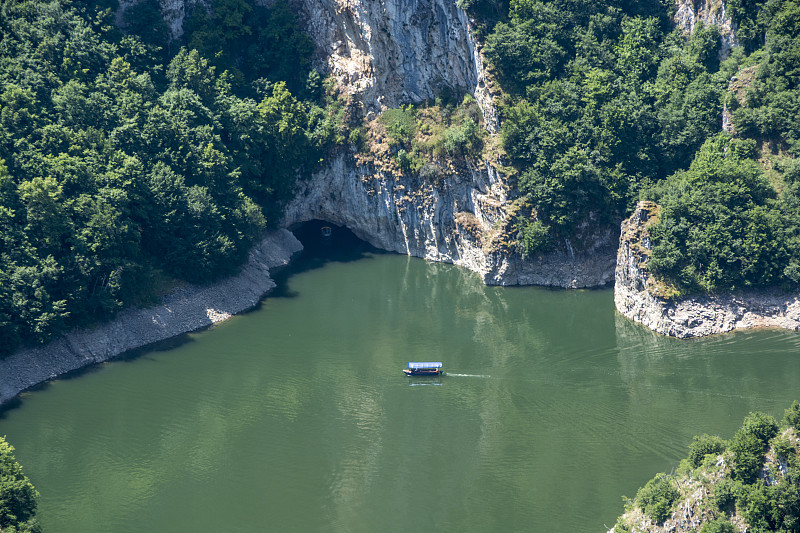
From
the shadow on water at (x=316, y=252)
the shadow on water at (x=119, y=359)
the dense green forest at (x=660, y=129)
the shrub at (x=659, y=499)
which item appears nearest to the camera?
the shrub at (x=659, y=499)

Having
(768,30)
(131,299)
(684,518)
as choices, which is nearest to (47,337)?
(131,299)

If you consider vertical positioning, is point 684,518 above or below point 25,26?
below

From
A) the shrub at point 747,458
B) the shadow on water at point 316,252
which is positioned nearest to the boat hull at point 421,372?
the shadow on water at point 316,252

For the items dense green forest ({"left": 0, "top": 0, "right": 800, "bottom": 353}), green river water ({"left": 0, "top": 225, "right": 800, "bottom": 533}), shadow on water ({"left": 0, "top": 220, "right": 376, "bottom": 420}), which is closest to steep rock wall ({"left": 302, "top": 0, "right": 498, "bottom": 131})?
dense green forest ({"left": 0, "top": 0, "right": 800, "bottom": 353})

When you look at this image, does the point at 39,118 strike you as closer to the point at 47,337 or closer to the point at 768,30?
the point at 47,337

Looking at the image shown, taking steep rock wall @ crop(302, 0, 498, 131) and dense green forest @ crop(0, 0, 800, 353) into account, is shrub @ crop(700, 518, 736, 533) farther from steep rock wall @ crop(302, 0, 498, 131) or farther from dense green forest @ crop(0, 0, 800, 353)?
steep rock wall @ crop(302, 0, 498, 131)

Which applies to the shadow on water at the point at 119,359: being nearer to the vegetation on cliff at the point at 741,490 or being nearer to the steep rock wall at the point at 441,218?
the steep rock wall at the point at 441,218

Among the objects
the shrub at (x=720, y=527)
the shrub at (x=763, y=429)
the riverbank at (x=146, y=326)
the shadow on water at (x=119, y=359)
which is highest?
the riverbank at (x=146, y=326)
